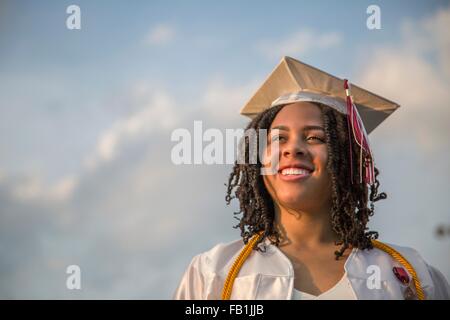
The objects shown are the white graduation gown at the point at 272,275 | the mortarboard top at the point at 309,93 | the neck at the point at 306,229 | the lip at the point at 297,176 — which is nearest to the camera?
the white graduation gown at the point at 272,275

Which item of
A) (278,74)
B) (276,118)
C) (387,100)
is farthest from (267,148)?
(387,100)

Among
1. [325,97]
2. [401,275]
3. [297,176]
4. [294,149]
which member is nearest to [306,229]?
[297,176]

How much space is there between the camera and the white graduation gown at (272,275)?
4.16m

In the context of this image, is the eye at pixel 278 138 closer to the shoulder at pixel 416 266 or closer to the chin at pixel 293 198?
the chin at pixel 293 198

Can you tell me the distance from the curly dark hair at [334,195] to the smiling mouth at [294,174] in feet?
0.44

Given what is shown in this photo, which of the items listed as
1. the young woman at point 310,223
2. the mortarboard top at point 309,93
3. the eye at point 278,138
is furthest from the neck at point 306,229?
the mortarboard top at point 309,93

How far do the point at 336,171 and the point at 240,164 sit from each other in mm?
572

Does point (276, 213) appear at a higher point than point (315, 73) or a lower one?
lower

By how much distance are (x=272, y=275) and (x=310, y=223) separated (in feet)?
1.26

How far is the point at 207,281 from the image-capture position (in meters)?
4.28

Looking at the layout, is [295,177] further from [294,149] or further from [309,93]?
[309,93]
